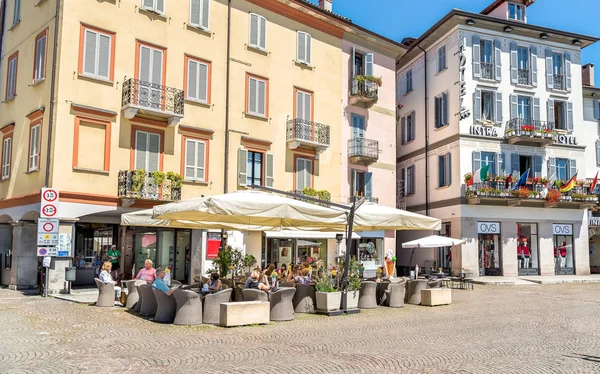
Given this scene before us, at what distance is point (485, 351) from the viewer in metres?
9.95

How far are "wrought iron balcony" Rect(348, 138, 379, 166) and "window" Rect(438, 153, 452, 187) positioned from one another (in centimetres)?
519

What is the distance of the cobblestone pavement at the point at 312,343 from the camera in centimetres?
852

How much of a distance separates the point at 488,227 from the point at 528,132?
6139 mm

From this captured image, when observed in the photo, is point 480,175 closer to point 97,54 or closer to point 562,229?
point 562,229

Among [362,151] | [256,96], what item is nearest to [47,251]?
[256,96]

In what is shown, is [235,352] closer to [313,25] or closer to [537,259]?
[313,25]

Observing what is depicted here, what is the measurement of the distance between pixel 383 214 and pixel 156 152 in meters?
10.8

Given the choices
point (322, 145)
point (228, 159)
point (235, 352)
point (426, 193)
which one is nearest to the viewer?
point (235, 352)

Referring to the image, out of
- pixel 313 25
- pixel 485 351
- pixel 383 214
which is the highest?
pixel 313 25

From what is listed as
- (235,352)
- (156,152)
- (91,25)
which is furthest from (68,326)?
(91,25)

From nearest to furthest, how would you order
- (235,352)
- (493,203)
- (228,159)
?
(235,352) → (228,159) → (493,203)

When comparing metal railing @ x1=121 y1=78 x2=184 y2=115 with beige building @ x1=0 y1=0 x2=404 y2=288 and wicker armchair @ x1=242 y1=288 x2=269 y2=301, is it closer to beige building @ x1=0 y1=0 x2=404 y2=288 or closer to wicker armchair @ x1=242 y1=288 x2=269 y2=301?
beige building @ x1=0 y1=0 x2=404 y2=288

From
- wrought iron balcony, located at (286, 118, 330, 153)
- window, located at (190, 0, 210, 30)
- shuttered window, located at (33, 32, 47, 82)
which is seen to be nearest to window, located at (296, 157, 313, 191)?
wrought iron balcony, located at (286, 118, 330, 153)

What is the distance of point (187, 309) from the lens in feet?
39.9
